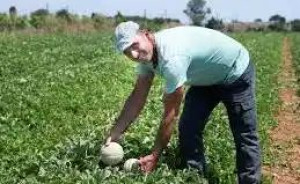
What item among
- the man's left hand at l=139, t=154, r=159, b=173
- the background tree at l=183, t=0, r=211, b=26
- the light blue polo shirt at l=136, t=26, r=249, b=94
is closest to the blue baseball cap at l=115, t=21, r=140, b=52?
the light blue polo shirt at l=136, t=26, r=249, b=94

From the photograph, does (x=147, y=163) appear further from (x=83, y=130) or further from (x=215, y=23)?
(x=215, y=23)

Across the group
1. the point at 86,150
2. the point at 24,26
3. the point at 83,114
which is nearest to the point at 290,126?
the point at 83,114

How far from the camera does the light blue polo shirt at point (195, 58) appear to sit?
558 centimetres

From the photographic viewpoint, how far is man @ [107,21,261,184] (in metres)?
5.59

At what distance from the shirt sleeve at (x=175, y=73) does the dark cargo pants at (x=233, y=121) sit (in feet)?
2.96

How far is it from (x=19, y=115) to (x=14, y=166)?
214 cm

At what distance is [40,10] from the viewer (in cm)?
5616

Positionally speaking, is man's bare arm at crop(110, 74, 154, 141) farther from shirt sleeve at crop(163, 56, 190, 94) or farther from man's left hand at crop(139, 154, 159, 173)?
shirt sleeve at crop(163, 56, 190, 94)

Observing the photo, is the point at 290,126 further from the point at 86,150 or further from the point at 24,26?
the point at 24,26

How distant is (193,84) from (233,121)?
60 centimetres

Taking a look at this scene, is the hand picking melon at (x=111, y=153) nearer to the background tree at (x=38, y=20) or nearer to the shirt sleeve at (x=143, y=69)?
the shirt sleeve at (x=143, y=69)

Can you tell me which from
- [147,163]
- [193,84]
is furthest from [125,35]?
[147,163]

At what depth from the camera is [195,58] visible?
5922 millimetres

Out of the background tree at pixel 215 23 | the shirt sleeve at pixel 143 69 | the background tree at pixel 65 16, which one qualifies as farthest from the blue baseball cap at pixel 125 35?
the background tree at pixel 215 23
